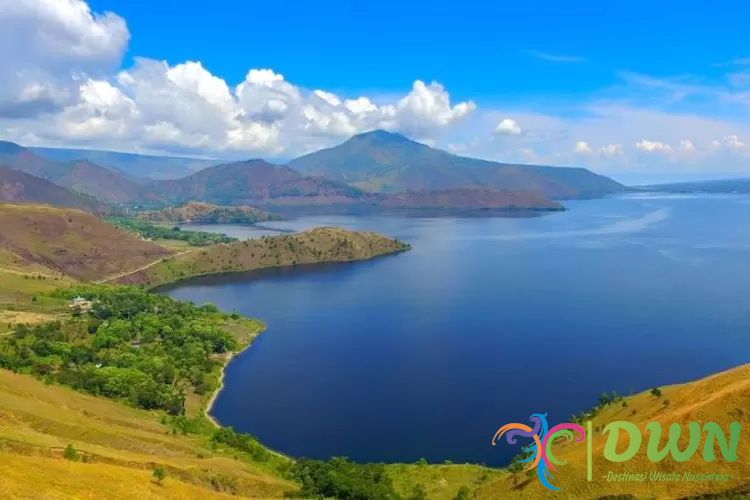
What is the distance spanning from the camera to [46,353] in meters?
91.2

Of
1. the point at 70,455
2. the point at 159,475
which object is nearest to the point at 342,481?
the point at 159,475

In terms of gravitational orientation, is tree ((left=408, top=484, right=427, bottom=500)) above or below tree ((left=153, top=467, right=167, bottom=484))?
below

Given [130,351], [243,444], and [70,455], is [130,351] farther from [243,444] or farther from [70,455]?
[70,455]

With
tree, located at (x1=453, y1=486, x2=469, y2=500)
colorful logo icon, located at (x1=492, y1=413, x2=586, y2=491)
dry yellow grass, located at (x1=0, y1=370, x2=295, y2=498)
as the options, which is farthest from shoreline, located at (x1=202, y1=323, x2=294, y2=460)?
colorful logo icon, located at (x1=492, y1=413, x2=586, y2=491)

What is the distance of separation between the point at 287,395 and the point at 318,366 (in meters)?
13.5

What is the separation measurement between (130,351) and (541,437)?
75.4 meters

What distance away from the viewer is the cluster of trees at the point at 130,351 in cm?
8062

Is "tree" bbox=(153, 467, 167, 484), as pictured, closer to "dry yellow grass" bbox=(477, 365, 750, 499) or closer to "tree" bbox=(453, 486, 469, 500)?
"tree" bbox=(453, 486, 469, 500)

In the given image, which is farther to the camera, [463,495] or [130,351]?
[130,351]

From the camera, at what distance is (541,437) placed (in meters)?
69.9

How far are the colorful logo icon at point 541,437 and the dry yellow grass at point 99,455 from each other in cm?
2487

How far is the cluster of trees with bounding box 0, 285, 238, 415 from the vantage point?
8062 centimetres

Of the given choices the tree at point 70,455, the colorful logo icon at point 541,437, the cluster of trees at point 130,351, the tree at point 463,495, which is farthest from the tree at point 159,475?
the cluster of trees at point 130,351

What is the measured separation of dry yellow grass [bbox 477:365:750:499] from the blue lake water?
821 inches
